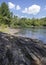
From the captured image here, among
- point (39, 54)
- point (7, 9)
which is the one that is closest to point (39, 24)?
point (7, 9)

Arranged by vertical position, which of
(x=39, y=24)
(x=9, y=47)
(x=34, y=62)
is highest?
(x=9, y=47)

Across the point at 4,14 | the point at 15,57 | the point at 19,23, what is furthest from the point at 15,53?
the point at 19,23

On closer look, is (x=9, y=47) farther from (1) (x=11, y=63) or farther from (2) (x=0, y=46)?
(1) (x=11, y=63)

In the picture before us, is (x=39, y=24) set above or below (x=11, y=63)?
below

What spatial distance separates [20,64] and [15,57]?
731 millimetres

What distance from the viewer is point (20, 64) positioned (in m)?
8.05

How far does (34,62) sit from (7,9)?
63652 mm

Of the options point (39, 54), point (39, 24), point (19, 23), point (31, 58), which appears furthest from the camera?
point (39, 24)

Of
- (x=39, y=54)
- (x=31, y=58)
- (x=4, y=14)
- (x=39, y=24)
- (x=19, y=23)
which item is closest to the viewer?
(x=31, y=58)

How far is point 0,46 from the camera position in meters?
9.96

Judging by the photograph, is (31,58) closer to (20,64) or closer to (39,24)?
(20,64)

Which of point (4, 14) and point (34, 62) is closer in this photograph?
point (34, 62)

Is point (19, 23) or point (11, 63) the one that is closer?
point (11, 63)

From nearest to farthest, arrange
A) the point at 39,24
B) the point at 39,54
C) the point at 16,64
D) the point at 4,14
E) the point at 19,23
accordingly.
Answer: the point at 16,64 < the point at 39,54 < the point at 4,14 < the point at 19,23 < the point at 39,24
